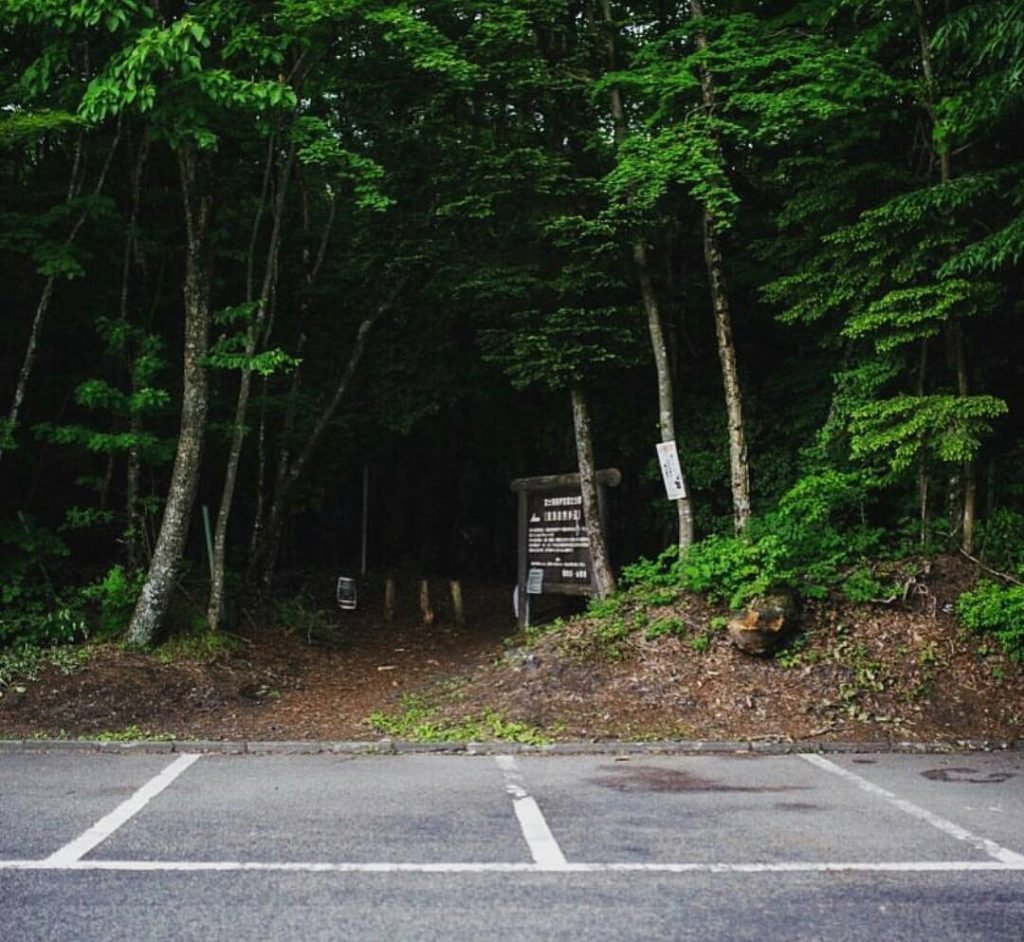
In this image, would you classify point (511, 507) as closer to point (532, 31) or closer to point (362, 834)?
point (532, 31)

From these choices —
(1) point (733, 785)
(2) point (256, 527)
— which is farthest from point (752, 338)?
(1) point (733, 785)

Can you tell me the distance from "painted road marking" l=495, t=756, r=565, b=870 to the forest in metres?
4.61

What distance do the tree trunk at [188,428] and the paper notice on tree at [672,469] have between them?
567 cm

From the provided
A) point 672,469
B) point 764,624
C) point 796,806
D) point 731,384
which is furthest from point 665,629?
point 796,806

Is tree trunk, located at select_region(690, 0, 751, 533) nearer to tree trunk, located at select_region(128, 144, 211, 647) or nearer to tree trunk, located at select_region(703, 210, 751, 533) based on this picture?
tree trunk, located at select_region(703, 210, 751, 533)

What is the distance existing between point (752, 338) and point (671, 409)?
281 cm

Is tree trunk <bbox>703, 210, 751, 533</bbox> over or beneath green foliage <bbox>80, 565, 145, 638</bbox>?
over

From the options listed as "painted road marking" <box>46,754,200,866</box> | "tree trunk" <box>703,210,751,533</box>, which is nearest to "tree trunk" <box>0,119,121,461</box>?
"painted road marking" <box>46,754,200,866</box>

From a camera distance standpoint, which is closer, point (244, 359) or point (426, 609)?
point (244, 359)

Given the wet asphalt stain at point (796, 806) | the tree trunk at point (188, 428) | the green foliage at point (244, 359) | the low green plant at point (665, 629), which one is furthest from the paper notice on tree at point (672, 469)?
the wet asphalt stain at point (796, 806)

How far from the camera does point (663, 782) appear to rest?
324 inches

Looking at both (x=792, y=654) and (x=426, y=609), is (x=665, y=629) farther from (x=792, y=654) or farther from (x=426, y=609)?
(x=426, y=609)

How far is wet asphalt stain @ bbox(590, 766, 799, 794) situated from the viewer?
26.1ft

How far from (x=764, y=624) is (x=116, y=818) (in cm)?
711
